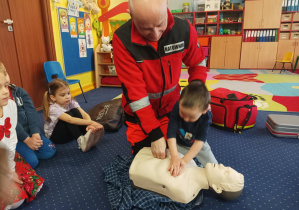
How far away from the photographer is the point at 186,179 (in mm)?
1069

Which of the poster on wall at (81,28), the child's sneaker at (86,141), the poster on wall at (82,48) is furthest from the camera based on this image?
the poster on wall at (82,48)

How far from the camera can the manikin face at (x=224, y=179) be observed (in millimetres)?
1051

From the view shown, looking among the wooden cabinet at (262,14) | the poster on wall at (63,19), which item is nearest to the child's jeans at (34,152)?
the poster on wall at (63,19)

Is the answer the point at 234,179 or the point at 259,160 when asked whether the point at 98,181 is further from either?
the point at 259,160

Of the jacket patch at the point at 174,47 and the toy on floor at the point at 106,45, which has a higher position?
the toy on floor at the point at 106,45

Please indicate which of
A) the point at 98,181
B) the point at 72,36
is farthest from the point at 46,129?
the point at 72,36

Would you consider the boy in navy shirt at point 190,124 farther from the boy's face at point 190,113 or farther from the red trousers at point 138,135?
the red trousers at point 138,135

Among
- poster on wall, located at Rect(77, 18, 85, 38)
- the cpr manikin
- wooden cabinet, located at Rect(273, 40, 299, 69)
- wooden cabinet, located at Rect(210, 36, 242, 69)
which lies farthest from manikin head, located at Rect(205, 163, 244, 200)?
wooden cabinet, located at Rect(273, 40, 299, 69)

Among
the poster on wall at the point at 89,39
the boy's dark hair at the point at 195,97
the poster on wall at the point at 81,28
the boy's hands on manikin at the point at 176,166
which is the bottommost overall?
the boy's hands on manikin at the point at 176,166

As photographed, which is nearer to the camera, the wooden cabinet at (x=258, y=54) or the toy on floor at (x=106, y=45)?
the toy on floor at (x=106, y=45)

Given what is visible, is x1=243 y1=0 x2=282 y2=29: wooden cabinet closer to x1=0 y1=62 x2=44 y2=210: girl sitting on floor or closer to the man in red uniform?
the man in red uniform

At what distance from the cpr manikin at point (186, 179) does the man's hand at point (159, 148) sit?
26 mm

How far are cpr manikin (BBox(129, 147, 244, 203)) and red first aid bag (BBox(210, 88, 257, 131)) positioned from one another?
3.25 ft

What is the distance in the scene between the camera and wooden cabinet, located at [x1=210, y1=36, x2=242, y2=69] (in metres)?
5.90
